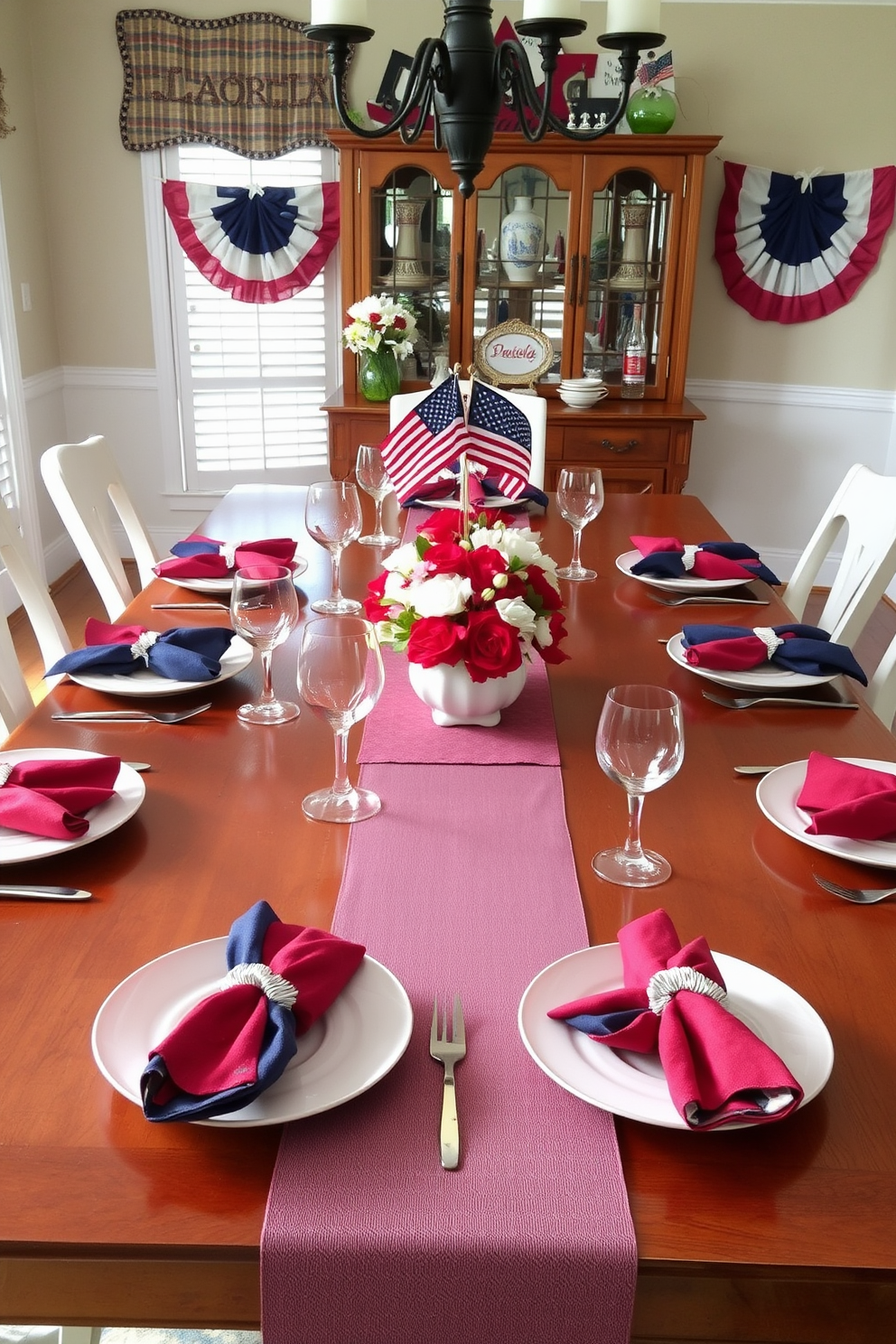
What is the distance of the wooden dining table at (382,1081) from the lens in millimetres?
717

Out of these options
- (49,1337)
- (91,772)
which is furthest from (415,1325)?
(49,1337)

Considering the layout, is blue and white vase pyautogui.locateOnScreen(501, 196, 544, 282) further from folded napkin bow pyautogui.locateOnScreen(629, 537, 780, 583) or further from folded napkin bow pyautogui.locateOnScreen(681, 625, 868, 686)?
folded napkin bow pyautogui.locateOnScreen(681, 625, 868, 686)

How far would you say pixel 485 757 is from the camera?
4.53ft

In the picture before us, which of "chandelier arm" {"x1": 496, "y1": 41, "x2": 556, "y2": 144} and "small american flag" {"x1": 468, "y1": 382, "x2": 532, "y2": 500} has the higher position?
"chandelier arm" {"x1": 496, "y1": 41, "x2": 556, "y2": 144}

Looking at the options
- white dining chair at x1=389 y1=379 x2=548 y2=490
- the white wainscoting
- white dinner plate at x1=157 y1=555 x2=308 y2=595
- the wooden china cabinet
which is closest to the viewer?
white dinner plate at x1=157 y1=555 x2=308 y2=595

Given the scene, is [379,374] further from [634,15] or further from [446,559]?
[446,559]

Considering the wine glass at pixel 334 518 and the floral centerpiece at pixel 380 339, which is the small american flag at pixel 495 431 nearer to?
the wine glass at pixel 334 518

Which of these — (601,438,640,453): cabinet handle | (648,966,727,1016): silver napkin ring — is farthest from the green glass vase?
(648,966,727,1016): silver napkin ring

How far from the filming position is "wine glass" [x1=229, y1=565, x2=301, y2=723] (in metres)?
1.40

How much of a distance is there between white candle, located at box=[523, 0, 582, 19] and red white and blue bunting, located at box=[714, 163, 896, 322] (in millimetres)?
2771

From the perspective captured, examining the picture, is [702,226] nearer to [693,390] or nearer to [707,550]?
[693,390]

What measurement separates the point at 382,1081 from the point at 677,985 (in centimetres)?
23

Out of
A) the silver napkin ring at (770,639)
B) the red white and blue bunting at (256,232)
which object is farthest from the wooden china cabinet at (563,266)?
the silver napkin ring at (770,639)

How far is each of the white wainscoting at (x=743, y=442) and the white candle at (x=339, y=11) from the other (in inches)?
118
